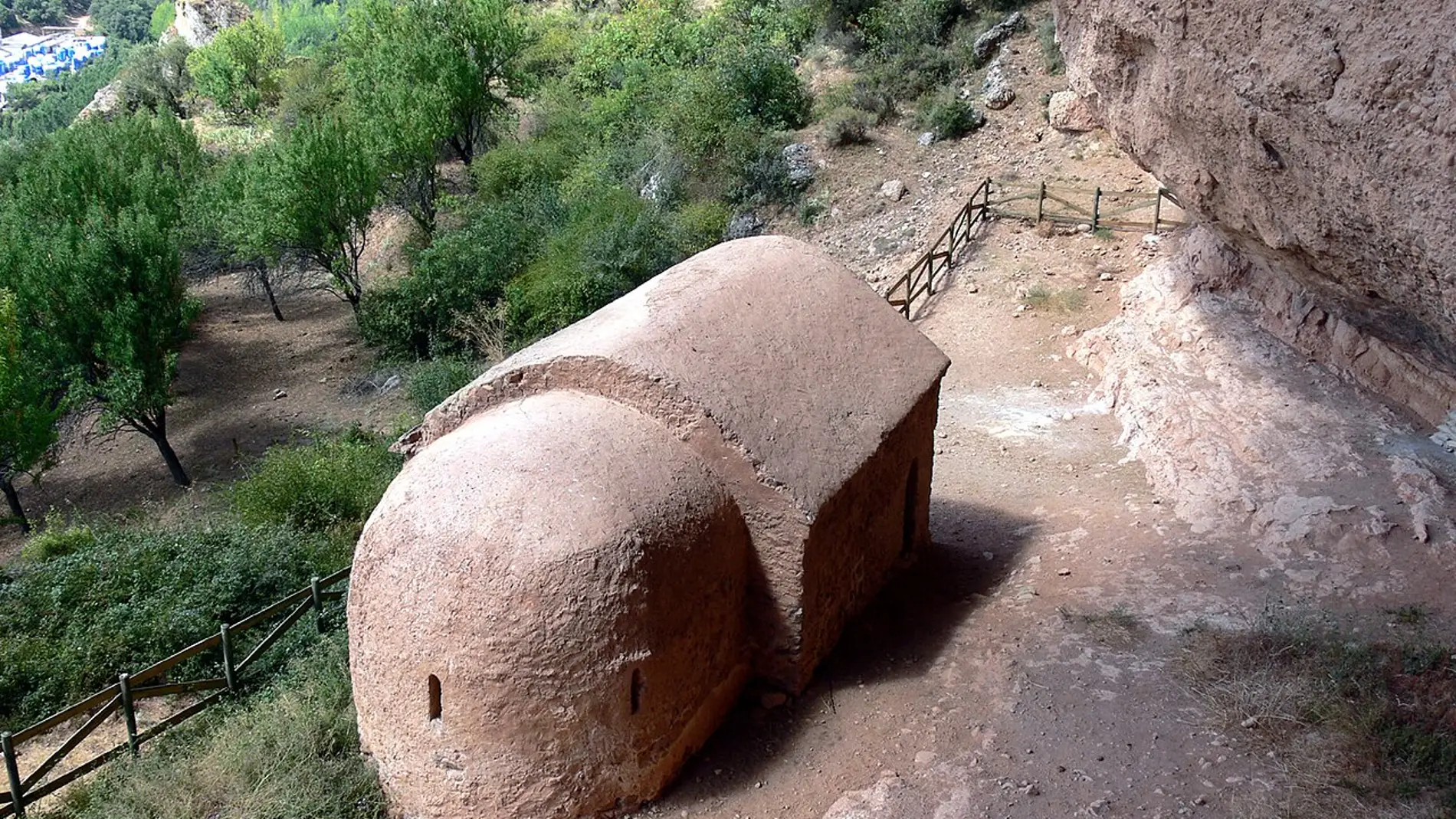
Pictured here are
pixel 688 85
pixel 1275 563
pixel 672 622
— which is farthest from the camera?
pixel 688 85

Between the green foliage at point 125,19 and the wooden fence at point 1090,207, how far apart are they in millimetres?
79215

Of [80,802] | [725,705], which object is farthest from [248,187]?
[725,705]

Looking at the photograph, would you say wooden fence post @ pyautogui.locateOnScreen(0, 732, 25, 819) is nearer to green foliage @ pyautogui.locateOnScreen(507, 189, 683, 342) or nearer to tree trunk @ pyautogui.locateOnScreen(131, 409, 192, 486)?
tree trunk @ pyautogui.locateOnScreen(131, 409, 192, 486)

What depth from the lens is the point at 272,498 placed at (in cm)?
1570

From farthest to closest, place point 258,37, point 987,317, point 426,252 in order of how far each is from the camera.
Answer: point 258,37, point 426,252, point 987,317

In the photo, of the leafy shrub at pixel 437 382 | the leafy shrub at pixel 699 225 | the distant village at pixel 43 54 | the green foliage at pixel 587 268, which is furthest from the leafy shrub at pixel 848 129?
the distant village at pixel 43 54

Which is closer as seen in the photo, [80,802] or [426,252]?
[80,802]

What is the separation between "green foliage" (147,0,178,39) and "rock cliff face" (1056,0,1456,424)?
244 feet

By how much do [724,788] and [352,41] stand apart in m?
34.7

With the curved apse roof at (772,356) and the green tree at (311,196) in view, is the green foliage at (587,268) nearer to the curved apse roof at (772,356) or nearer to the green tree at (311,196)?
the green tree at (311,196)

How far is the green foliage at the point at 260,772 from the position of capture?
790 centimetres

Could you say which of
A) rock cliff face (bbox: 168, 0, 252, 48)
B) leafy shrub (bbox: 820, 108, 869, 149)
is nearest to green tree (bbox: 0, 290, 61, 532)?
leafy shrub (bbox: 820, 108, 869, 149)

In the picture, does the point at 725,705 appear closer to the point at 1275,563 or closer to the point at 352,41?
the point at 1275,563

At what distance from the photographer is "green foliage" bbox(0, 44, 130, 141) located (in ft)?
176
